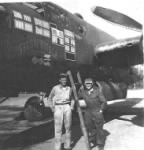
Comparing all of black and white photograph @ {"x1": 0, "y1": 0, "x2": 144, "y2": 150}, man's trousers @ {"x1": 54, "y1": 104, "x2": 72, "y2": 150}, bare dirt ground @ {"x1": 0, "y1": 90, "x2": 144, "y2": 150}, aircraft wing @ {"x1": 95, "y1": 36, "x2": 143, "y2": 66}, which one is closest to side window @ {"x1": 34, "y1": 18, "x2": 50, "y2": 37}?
black and white photograph @ {"x1": 0, "y1": 0, "x2": 144, "y2": 150}

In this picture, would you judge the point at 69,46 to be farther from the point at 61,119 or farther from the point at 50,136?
the point at 61,119

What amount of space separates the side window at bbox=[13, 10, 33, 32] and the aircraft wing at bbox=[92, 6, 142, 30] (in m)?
2.75

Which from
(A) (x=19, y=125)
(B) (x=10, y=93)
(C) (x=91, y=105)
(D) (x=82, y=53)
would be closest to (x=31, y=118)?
(A) (x=19, y=125)

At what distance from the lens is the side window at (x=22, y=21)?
21.3ft

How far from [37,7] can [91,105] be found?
13.1 ft

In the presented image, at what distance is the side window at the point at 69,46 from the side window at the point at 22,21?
6.71 ft

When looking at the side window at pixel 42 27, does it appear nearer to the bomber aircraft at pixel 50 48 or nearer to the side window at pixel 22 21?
the bomber aircraft at pixel 50 48

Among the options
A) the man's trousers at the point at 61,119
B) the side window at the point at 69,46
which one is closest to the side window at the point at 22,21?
the side window at the point at 69,46

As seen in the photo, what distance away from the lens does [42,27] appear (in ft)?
24.7

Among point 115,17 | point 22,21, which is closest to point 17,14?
point 22,21

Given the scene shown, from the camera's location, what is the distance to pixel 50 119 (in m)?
9.75

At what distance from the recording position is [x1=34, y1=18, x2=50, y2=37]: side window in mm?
7304

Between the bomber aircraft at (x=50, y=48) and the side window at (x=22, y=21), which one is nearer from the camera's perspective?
the bomber aircraft at (x=50, y=48)

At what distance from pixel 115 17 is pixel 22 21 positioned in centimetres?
362
